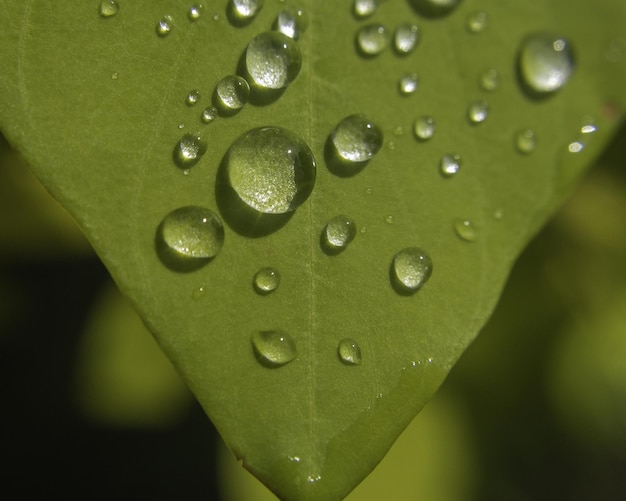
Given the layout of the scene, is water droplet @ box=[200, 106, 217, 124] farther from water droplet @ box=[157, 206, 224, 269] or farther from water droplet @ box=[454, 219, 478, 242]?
water droplet @ box=[454, 219, 478, 242]

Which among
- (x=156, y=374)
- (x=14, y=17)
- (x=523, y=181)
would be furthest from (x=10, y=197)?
(x=523, y=181)

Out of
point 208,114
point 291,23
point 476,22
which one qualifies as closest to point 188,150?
point 208,114

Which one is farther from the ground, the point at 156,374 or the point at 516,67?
the point at 516,67

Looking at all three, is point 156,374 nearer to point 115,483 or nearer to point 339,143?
point 115,483

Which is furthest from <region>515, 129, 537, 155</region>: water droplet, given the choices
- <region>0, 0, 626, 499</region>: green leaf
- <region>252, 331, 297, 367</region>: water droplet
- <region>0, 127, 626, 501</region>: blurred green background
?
<region>0, 127, 626, 501</region>: blurred green background

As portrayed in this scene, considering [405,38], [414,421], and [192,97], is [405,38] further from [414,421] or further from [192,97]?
[414,421]

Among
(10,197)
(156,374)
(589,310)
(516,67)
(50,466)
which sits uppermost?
(516,67)

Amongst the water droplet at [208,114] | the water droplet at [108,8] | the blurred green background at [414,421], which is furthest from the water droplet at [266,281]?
the blurred green background at [414,421]

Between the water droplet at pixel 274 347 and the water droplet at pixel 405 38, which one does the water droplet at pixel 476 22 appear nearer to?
the water droplet at pixel 405 38
